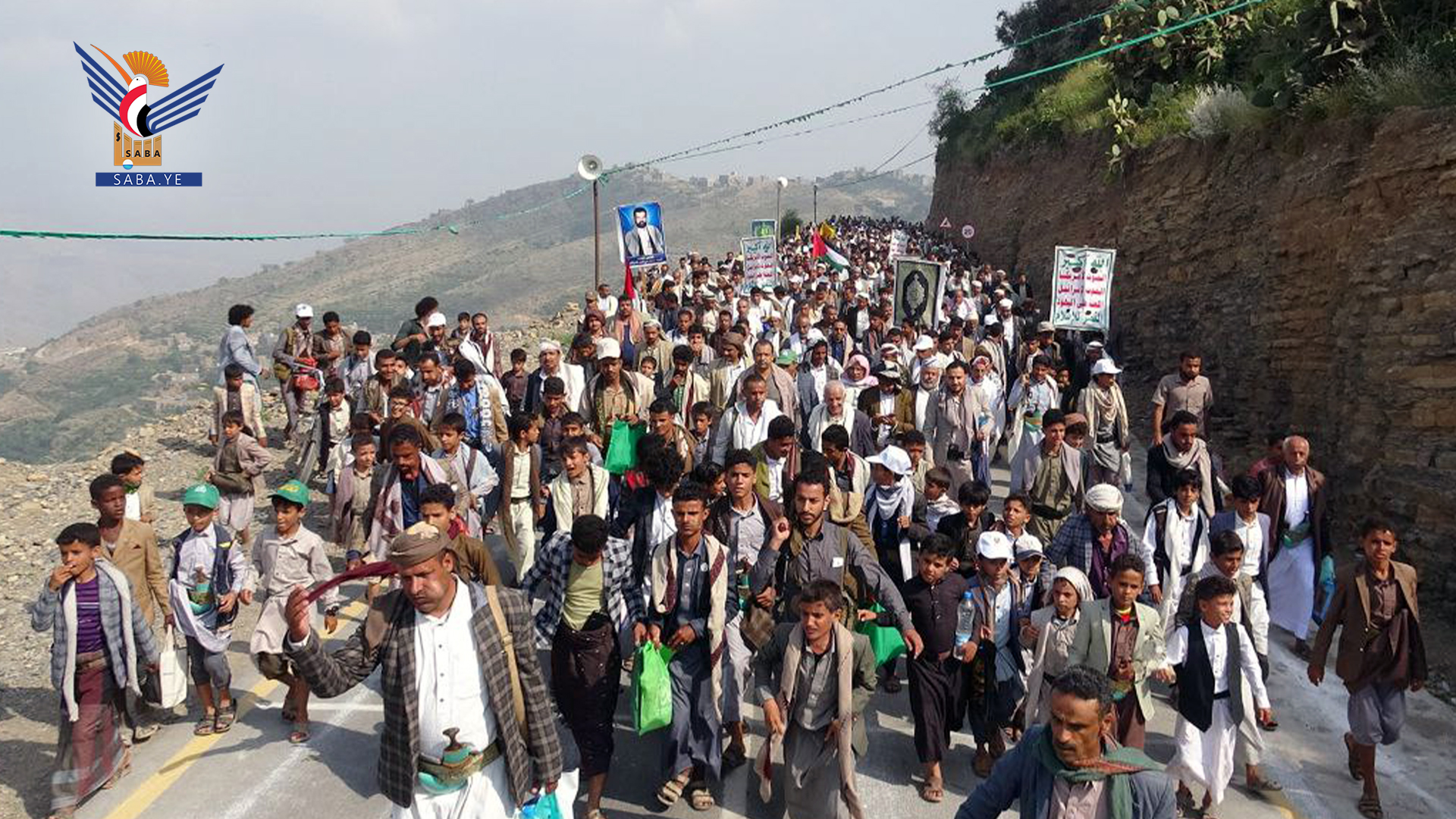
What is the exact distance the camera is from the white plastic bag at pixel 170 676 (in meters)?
5.71

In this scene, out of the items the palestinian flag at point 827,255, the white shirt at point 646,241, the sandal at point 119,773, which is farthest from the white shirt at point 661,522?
the palestinian flag at point 827,255

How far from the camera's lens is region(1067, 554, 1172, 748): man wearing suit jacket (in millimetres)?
4934

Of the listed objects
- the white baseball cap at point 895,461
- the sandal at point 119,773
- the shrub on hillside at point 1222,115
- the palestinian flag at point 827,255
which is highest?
the shrub on hillside at point 1222,115

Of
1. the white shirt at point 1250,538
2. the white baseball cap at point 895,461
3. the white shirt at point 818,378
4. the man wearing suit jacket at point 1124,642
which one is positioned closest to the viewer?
the man wearing suit jacket at point 1124,642

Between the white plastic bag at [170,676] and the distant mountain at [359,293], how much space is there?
3636 centimetres

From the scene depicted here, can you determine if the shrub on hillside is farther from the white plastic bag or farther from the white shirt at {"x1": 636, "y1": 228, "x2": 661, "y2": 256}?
the white plastic bag

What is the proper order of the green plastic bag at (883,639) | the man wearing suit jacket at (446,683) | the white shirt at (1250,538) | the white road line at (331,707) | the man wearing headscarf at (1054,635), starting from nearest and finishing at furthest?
the man wearing suit jacket at (446,683), the man wearing headscarf at (1054,635), the green plastic bag at (883,639), the white road line at (331,707), the white shirt at (1250,538)

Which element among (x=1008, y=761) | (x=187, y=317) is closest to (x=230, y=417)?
(x=1008, y=761)

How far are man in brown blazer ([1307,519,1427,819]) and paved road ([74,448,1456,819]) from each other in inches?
14.6

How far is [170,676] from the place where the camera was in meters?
5.75

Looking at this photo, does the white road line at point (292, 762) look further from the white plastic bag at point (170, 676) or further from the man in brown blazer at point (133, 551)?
the man in brown blazer at point (133, 551)

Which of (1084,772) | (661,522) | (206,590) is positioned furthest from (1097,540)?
(206,590)

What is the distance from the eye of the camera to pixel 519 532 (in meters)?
7.59

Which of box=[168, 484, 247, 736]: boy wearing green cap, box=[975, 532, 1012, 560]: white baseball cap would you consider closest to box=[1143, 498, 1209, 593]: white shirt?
box=[975, 532, 1012, 560]: white baseball cap
